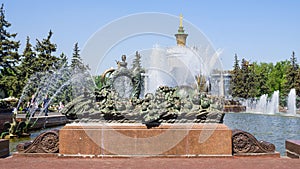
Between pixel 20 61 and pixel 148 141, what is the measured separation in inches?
1107

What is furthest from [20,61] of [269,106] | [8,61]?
[269,106]

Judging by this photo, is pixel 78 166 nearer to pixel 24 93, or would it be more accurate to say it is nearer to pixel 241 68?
pixel 24 93

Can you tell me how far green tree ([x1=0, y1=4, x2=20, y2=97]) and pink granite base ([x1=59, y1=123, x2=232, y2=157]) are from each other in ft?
84.2

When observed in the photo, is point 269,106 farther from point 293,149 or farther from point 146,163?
point 146,163

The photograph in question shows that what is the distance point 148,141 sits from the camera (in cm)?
714

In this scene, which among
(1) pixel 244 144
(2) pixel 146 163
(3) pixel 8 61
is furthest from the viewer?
(3) pixel 8 61

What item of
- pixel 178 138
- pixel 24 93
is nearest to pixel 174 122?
pixel 178 138

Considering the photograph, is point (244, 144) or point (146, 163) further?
point (244, 144)

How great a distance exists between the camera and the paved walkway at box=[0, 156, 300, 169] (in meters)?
6.29

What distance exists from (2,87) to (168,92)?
26.5m

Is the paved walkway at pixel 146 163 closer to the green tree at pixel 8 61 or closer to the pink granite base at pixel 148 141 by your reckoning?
the pink granite base at pixel 148 141

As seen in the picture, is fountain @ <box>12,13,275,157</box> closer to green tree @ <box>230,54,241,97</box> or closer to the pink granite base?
the pink granite base

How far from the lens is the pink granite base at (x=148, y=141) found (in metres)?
→ 7.13

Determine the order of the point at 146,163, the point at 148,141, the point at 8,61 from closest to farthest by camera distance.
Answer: the point at 146,163, the point at 148,141, the point at 8,61
